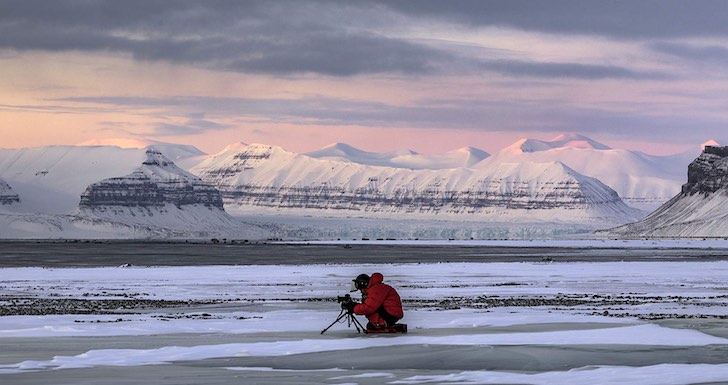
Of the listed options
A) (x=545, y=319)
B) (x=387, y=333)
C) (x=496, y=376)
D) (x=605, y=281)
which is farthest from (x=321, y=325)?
→ (x=605, y=281)

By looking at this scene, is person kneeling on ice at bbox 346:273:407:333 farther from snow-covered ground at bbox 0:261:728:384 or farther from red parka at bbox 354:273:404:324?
snow-covered ground at bbox 0:261:728:384

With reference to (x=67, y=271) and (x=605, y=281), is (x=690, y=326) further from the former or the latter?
(x=67, y=271)

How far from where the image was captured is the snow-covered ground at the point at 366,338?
76.3 feet

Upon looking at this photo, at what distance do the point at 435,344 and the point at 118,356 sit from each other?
6705 millimetres

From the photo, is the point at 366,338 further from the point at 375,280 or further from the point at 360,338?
the point at 375,280

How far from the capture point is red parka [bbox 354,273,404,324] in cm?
2984

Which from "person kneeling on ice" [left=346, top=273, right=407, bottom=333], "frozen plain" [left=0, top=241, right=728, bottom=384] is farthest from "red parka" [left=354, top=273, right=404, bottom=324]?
"frozen plain" [left=0, top=241, right=728, bottom=384]

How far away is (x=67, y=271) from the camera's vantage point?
Result: 8219 cm

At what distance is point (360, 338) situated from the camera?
29.7 meters

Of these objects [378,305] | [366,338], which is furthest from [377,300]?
[366,338]

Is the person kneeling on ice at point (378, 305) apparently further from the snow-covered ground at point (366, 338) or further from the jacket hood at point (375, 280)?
the snow-covered ground at point (366, 338)

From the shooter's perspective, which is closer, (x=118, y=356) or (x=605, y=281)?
(x=118, y=356)

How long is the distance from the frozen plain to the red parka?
663mm

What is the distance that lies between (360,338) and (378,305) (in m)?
1.00
